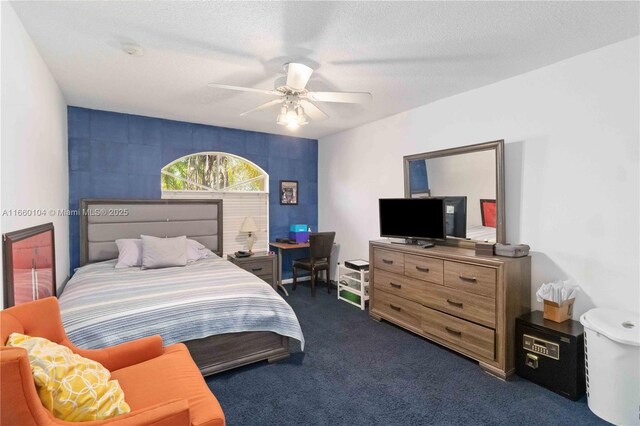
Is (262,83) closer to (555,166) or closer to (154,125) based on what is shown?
(154,125)

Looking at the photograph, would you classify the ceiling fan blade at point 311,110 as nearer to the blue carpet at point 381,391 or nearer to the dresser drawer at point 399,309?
the dresser drawer at point 399,309

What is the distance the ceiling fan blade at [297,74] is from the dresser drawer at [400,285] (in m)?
2.19

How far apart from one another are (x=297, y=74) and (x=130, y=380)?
2.17m

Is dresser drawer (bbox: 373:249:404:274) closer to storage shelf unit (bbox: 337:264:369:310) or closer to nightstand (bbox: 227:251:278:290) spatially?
storage shelf unit (bbox: 337:264:369:310)

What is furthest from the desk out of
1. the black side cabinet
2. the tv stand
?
the black side cabinet

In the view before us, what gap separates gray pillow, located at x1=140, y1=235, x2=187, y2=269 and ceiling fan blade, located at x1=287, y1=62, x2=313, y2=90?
7.70 ft

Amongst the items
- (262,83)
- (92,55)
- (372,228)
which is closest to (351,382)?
(372,228)

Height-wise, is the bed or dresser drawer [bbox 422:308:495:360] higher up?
the bed

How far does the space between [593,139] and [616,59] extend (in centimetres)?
56

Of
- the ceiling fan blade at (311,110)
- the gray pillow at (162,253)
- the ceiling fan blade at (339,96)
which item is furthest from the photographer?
the gray pillow at (162,253)

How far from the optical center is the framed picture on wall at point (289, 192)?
5355mm

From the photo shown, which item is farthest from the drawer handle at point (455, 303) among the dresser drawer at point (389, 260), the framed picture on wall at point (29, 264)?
the framed picture on wall at point (29, 264)

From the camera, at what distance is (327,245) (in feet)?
15.8

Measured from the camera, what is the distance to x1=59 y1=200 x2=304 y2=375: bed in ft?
7.38
